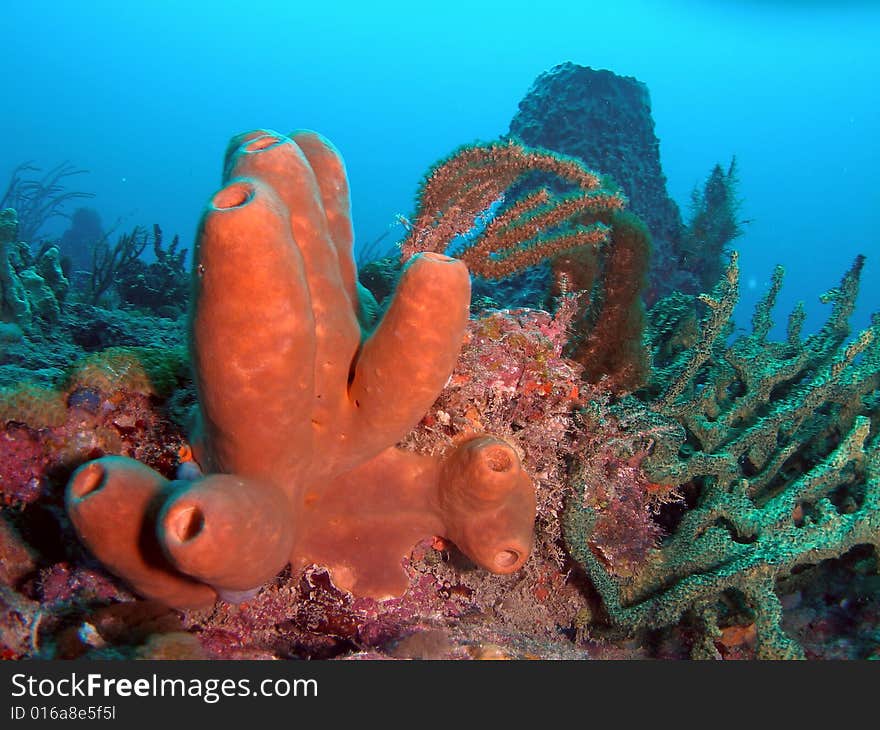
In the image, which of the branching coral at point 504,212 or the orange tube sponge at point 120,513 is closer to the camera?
the orange tube sponge at point 120,513

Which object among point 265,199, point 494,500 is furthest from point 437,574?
point 265,199

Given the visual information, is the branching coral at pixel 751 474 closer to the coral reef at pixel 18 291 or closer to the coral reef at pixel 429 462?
the coral reef at pixel 429 462

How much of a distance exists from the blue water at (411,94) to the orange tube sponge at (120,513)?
230 feet

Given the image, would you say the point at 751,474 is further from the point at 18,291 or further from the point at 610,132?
the point at 610,132

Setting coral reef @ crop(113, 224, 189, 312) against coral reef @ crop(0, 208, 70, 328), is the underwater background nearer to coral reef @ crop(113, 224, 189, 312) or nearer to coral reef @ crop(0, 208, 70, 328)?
coral reef @ crop(0, 208, 70, 328)

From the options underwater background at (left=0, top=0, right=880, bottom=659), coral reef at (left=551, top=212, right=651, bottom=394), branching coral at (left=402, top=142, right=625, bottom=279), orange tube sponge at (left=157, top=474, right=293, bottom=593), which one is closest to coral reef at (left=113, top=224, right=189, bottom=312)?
underwater background at (left=0, top=0, right=880, bottom=659)

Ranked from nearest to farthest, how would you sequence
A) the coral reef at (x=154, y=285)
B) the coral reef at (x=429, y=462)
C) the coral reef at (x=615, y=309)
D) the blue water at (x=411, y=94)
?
the coral reef at (x=429, y=462) → the coral reef at (x=615, y=309) → the coral reef at (x=154, y=285) → the blue water at (x=411, y=94)

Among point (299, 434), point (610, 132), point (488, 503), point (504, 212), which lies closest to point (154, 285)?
point (504, 212)

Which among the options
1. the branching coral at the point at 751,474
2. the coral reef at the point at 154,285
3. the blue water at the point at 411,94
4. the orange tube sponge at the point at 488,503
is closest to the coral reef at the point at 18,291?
the coral reef at the point at 154,285

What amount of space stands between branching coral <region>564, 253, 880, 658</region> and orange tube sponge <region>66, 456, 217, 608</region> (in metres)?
1.85

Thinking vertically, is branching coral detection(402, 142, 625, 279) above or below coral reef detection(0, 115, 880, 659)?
above

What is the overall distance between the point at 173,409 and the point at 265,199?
1544 mm

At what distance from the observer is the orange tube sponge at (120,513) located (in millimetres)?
1690

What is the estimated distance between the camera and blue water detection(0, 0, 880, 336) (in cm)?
8500
